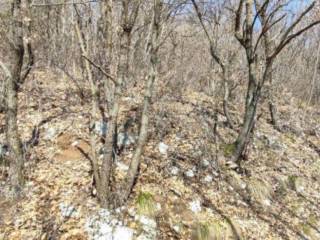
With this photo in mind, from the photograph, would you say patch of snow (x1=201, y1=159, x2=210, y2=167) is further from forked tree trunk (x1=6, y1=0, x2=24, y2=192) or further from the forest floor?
forked tree trunk (x1=6, y1=0, x2=24, y2=192)

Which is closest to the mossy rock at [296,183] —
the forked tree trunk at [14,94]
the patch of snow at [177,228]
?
the patch of snow at [177,228]

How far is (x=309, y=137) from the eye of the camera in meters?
11.2

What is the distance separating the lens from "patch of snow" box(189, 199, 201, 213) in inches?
242

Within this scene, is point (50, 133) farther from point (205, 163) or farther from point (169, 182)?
point (205, 163)

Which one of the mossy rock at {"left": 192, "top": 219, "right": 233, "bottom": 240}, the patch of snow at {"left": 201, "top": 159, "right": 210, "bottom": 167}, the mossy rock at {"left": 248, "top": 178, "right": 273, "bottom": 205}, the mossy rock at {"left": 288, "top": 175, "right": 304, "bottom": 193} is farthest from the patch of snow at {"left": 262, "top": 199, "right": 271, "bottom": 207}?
the mossy rock at {"left": 192, "top": 219, "right": 233, "bottom": 240}

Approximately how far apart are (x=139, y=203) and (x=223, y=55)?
332 inches

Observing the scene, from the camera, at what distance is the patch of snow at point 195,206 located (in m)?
6.15

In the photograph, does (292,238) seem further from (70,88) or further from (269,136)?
(70,88)

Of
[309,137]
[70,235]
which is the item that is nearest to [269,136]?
[309,137]

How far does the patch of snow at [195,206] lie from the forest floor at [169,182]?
19 mm

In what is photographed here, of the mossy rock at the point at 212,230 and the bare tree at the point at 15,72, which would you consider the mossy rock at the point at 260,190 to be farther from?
the bare tree at the point at 15,72

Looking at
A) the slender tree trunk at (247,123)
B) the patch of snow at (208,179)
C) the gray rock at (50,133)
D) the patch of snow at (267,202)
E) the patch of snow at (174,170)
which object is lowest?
the patch of snow at (267,202)

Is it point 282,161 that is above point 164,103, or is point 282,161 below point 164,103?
below

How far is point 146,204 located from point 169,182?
845 millimetres
